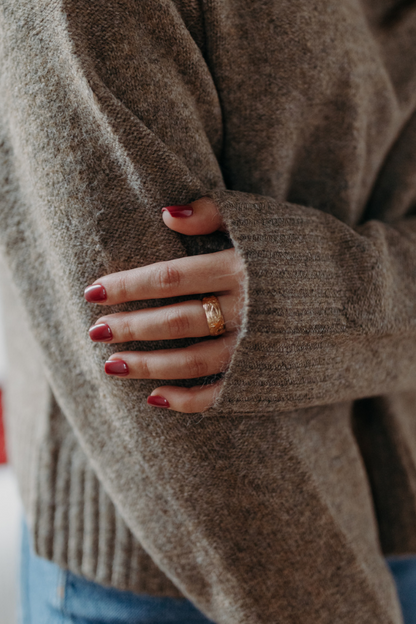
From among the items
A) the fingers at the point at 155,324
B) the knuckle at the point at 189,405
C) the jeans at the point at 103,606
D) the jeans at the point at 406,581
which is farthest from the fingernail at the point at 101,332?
the jeans at the point at 406,581

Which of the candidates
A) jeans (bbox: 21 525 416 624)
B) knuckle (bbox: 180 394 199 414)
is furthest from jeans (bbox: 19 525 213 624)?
knuckle (bbox: 180 394 199 414)

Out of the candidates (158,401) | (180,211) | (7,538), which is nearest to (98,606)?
(158,401)

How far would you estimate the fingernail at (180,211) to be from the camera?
0.46 metres

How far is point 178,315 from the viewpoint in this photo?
0.46 metres

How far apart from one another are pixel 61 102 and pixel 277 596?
654 millimetres

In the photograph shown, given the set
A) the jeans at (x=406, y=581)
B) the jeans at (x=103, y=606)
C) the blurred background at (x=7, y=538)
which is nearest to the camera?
the jeans at (x=103, y=606)

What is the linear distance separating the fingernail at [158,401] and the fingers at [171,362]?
24mm

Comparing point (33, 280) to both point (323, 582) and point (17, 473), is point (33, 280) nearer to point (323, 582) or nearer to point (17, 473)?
point (17, 473)

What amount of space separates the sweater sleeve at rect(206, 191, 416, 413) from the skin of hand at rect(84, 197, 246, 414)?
2cm

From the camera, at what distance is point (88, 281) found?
1.55ft

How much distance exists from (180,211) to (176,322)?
0.41 ft

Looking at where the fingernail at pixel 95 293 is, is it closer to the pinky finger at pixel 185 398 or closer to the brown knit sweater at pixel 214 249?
the brown knit sweater at pixel 214 249

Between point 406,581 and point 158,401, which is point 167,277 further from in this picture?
point 406,581

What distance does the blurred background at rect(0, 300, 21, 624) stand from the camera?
121 cm
